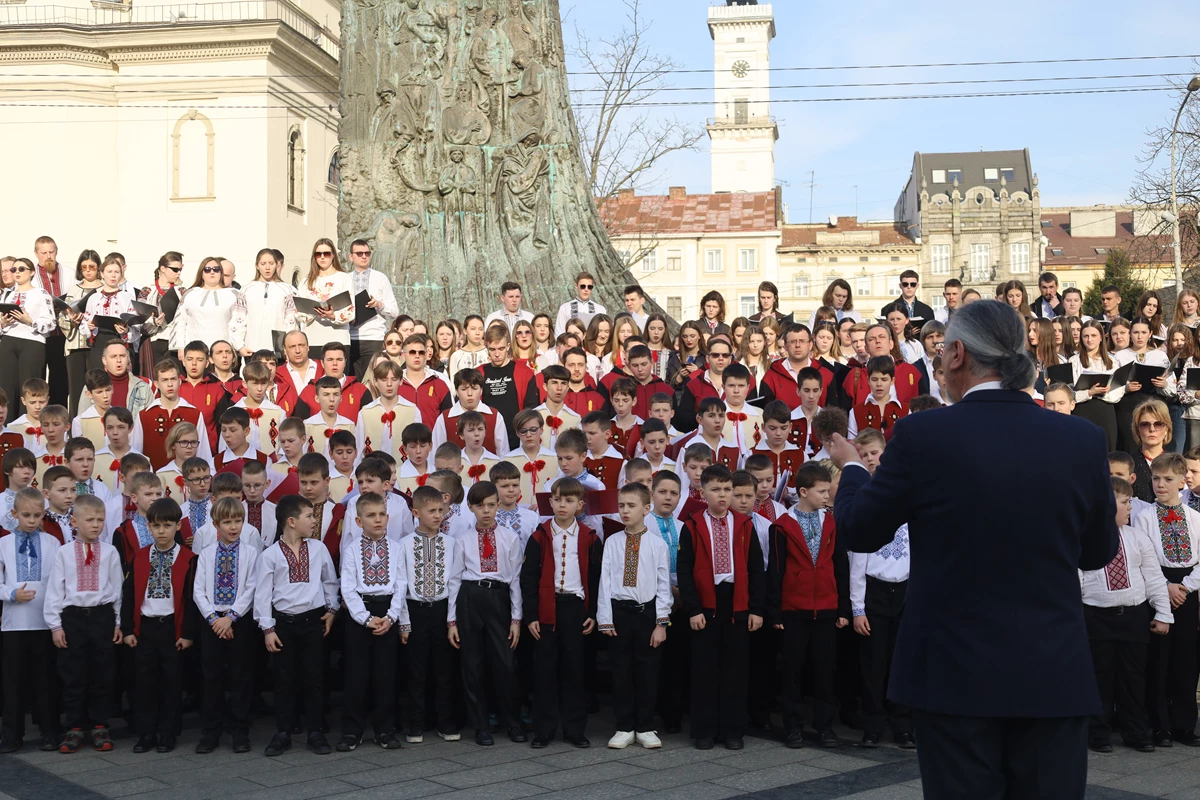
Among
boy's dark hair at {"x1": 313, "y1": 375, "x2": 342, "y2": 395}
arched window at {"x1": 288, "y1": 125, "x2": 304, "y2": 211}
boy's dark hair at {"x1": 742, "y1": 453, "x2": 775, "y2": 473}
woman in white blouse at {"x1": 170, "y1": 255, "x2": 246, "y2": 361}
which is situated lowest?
boy's dark hair at {"x1": 742, "y1": 453, "x2": 775, "y2": 473}

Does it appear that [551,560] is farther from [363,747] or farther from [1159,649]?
[1159,649]

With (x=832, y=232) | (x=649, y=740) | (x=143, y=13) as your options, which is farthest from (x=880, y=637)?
(x=832, y=232)

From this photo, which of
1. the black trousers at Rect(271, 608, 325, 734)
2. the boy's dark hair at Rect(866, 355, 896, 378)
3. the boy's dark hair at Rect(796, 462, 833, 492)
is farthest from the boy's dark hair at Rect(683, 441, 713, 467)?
the black trousers at Rect(271, 608, 325, 734)

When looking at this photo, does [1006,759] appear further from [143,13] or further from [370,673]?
[143,13]

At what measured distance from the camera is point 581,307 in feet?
38.4

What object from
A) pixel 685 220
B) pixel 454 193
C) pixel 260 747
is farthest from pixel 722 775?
pixel 685 220

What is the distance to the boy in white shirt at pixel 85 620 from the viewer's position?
6840 millimetres

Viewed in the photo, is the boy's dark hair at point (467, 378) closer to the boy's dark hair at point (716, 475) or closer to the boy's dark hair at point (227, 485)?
the boy's dark hair at point (227, 485)

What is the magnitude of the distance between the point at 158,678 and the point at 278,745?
2.49 ft

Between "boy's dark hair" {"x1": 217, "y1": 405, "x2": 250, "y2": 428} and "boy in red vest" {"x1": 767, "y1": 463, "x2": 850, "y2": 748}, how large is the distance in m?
3.44

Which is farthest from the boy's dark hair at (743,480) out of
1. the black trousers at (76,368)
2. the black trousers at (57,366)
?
the black trousers at (57,366)

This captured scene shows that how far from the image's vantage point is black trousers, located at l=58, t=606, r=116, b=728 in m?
6.84

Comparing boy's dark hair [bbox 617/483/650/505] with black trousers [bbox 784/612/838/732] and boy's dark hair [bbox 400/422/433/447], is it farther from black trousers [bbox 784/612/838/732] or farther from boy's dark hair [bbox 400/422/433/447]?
boy's dark hair [bbox 400/422/433/447]

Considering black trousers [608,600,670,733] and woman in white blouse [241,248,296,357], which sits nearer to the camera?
black trousers [608,600,670,733]
